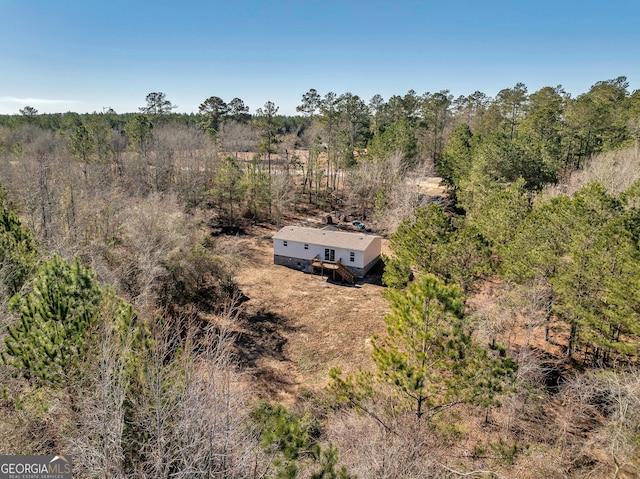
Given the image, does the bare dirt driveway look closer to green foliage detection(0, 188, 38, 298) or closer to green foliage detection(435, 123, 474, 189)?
green foliage detection(0, 188, 38, 298)

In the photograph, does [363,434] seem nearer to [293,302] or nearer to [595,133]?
[293,302]

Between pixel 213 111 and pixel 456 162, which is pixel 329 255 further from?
pixel 213 111

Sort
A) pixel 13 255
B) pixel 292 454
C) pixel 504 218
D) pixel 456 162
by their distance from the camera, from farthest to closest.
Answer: pixel 456 162 → pixel 504 218 → pixel 13 255 → pixel 292 454

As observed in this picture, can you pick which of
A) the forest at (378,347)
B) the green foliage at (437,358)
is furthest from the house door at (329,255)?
the green foliage at (437,358)

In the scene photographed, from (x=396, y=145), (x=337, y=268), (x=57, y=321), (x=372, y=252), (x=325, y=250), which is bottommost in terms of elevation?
(x=337, y=268)

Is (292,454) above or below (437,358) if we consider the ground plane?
below

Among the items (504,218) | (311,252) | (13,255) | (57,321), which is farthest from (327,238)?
(57,321)
